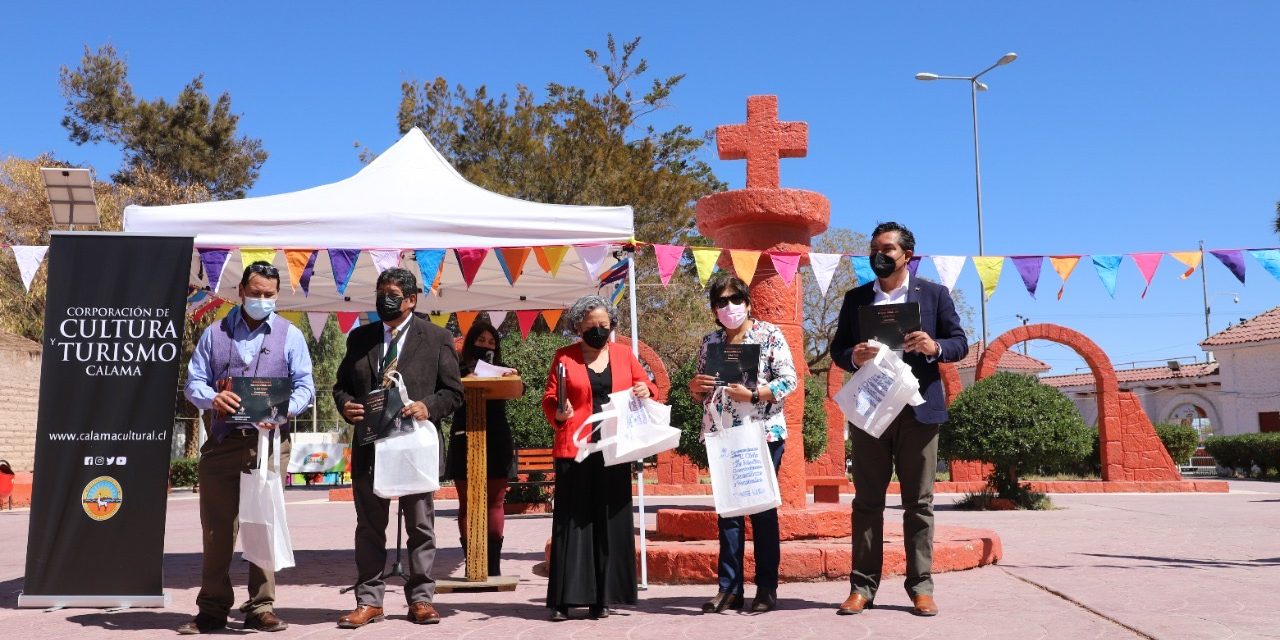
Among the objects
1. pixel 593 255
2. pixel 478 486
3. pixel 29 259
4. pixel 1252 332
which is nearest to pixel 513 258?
pixel 593 255

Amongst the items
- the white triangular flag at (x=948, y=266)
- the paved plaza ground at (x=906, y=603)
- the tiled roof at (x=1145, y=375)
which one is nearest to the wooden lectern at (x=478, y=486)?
the paved plaza ground at (x=906, y=603)

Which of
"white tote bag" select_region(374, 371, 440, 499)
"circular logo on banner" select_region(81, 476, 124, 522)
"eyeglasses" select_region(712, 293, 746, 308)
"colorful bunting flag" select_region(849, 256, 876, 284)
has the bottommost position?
"circular logo on banner" select_region(81, 476, 124, 522)

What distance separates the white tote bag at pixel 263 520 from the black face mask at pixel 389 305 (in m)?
0.88

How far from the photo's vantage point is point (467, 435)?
646cm

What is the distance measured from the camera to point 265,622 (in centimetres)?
513

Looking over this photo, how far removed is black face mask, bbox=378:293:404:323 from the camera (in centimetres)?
537

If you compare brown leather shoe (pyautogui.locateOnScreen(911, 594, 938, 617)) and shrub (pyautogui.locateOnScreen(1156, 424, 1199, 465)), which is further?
shrub (pyautogui.locateOnScreen(1156, 424, 1199, 465))

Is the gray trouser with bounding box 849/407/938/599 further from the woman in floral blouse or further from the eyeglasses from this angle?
the eyeglasses

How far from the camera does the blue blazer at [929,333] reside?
5273mm

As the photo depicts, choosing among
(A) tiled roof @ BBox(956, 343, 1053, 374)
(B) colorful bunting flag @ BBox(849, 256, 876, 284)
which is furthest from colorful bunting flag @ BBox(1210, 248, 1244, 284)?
(A) tiled roof @ BBox(956, 343, 1053, 374)

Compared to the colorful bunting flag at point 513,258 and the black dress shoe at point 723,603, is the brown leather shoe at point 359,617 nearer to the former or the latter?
the black dress shoe at point 723,603

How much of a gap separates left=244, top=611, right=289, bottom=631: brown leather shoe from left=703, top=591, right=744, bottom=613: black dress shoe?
7.17 feet

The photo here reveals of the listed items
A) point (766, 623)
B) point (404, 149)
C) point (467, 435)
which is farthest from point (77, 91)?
point (766, 623)

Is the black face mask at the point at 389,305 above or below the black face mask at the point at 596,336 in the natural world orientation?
above
